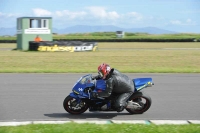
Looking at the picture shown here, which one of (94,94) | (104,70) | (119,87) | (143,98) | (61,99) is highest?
(104,70)

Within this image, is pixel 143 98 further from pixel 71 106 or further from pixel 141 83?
pixel 71 106

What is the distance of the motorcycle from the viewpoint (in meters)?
8.80

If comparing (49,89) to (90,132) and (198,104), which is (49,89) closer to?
(198,104)

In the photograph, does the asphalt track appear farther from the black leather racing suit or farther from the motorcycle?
the black leather racing suit

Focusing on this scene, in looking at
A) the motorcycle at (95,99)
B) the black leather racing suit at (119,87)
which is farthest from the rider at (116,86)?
the motorcycle at (95,99)

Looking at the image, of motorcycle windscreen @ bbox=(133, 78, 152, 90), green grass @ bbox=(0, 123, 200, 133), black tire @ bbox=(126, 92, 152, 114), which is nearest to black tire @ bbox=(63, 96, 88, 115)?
black tire @ bbox=(126, 92, 152, 114)

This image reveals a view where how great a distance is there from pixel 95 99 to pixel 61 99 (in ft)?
8.06

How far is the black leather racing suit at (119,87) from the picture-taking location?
28.3 feet

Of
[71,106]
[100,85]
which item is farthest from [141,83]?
[71,106]

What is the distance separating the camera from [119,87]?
346 inches

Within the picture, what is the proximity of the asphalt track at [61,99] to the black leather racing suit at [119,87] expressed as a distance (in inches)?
15.7

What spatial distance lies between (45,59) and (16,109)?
652 inches

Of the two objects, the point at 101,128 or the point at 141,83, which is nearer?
the point at 101,128

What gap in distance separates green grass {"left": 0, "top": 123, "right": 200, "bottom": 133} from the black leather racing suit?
144cm
